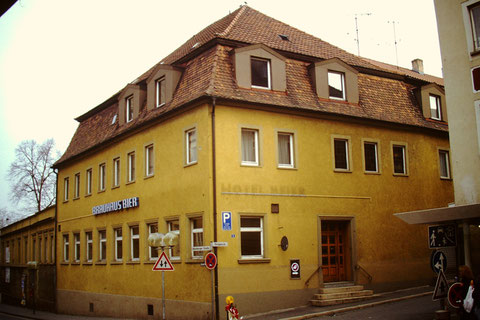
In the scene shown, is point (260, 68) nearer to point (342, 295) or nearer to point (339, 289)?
point (339, 289)

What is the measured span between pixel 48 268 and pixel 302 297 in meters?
21.7

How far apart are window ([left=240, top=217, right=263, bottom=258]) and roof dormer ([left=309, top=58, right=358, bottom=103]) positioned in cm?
613

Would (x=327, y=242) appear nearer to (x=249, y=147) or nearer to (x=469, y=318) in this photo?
(x=249, y=147)

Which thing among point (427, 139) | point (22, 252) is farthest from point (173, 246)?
point (22, 252)

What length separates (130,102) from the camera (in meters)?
26.3

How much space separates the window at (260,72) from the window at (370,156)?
522cm

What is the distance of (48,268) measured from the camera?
116 ft

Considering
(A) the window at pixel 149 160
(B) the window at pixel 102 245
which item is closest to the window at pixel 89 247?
(B) the window at pixel 102 245

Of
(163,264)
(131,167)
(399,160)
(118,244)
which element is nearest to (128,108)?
(131,167)

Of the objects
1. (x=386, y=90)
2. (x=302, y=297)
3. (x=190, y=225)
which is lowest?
(x=302, y=297)

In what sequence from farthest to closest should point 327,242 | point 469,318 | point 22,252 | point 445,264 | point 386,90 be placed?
point 22,252
point 386,90
point 327,242
point 445,264
point 469,318

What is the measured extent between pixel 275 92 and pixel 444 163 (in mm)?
10194

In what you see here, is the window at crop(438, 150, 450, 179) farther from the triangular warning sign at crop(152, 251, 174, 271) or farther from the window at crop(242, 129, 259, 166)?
the triangular warning sign at crop(152, 251, 174, 271)

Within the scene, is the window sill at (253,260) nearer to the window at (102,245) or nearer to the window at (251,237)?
the window at (251,237)
